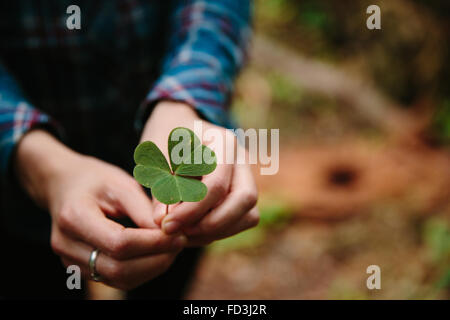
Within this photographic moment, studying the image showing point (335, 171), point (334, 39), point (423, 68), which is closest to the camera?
point (335, 171)

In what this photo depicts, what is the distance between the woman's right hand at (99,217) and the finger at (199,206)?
38 mm

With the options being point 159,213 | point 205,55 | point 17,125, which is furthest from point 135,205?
point 205,55

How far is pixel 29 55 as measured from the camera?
1.33m

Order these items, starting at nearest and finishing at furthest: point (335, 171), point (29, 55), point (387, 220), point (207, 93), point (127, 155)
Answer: point (207, 93) → point (29, 55) → point (127, 155) → point (387, 220) → point (335, 171)

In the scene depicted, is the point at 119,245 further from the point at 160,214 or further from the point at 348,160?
the point at 348,160

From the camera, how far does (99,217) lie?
93 centimetres

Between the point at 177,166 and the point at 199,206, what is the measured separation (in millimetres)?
105

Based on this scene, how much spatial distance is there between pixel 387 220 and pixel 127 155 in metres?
1.85

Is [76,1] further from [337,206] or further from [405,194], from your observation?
[405,194]

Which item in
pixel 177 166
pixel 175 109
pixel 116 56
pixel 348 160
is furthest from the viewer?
pixel 348 160

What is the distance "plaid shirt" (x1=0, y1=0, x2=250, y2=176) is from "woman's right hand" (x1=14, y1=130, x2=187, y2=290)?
14 centimetres

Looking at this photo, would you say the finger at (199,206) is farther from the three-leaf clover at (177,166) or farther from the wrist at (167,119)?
the wrist at (167,119)

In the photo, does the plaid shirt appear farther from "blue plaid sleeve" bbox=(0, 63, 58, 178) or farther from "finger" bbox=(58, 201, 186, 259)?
"finger" bbox=(58, 201, 186, 259)

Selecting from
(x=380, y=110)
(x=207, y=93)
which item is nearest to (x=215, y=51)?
(x=207, y=93)
